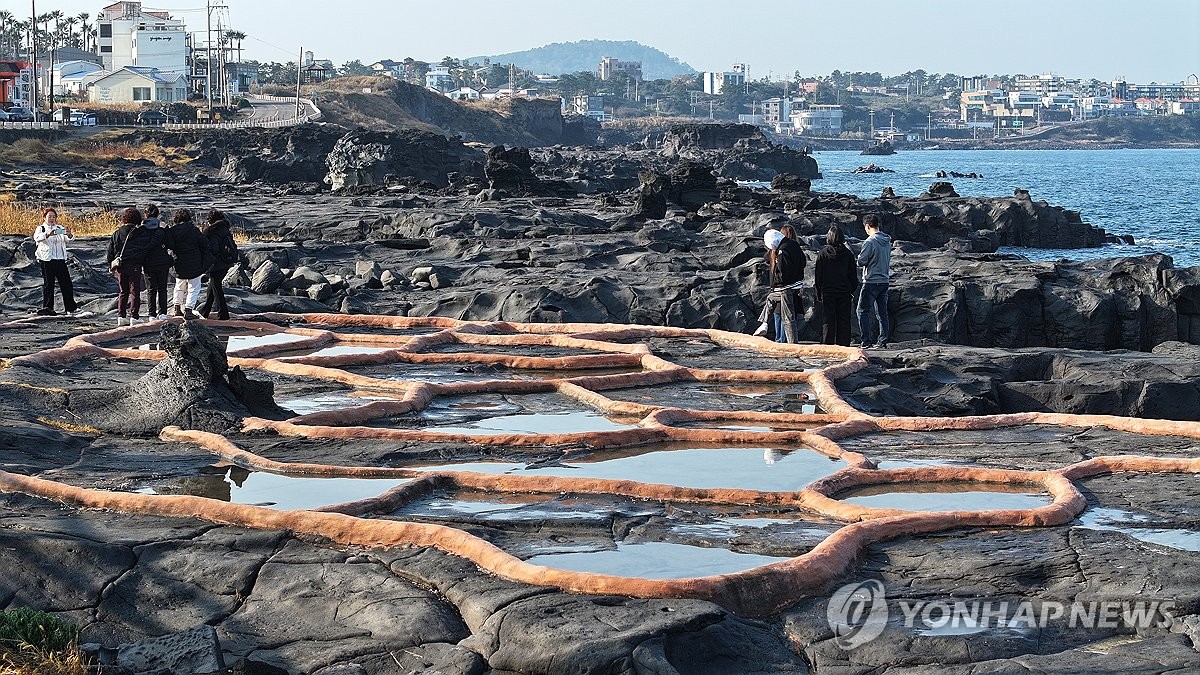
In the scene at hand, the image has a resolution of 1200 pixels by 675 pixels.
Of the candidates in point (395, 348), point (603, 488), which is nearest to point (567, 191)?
point (395, 348)

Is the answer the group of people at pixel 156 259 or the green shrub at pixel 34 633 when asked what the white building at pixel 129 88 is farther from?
the green shrub at pixel 34 633

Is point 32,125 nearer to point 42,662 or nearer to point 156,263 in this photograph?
point 156,263

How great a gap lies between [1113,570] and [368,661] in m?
4.71

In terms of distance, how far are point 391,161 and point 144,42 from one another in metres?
80.8

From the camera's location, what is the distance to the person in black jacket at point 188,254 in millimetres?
20578

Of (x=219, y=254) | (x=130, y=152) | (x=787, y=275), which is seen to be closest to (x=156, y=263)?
(x=219, y=254)

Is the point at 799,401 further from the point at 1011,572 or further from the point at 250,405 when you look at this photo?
A: the point at 1011,572

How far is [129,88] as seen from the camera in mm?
135125

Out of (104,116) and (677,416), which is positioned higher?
(104,116)

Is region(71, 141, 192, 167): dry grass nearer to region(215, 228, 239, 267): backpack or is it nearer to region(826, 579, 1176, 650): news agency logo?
region(215, 228, 239, 267): backpack

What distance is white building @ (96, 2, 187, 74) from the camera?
490 ft

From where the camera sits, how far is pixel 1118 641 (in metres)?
7.82

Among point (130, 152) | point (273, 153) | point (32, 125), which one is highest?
point (32, 125)

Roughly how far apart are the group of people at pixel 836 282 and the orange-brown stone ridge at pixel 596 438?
2.73 ft
